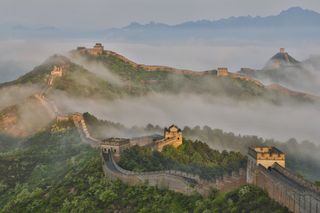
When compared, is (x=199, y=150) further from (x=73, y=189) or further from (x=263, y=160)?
(x=263, y=160)

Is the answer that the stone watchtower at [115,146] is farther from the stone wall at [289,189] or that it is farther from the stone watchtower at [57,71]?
the stone watchtower at [57,71]

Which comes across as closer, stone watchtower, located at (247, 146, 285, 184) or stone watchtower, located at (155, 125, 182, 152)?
stone watchtower, located at (247, 146, 285, 184)

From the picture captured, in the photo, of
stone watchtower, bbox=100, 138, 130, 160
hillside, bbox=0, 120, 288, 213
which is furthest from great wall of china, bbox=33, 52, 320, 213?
stone watchtower, bbox=100, 138, 130, 160

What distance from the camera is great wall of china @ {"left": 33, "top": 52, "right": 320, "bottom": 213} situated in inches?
1885

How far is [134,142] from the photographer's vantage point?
94.1 m

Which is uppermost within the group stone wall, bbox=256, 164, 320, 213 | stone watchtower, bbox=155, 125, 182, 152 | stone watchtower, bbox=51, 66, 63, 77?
stone watchtower, bbox=51, 66, 63, 77

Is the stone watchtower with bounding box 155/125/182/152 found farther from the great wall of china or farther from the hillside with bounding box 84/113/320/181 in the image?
the great wall of china

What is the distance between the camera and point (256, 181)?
57.7 m

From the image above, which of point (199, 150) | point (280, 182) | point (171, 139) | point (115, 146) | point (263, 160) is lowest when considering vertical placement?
point (199, 150)

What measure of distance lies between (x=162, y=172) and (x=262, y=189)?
1782cm

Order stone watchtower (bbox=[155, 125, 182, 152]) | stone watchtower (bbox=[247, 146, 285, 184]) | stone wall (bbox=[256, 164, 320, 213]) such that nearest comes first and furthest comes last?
stone wall (bbox=[256, 164, 320, 213])
stone watchtower (bbox=[247, 146, 285, 184])
stone watchtower (bbox=[155, 125, 182, 152])

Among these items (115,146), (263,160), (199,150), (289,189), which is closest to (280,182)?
(289,189)

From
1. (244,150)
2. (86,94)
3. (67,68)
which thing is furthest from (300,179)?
(67,68)

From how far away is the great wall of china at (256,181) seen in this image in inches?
1885
